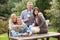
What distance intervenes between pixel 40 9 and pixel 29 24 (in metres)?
6.47

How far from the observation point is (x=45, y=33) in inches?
209

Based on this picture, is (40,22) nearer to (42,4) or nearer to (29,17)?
(29,17)

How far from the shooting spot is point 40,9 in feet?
39.7

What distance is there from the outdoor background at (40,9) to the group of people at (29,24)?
11.7 ft

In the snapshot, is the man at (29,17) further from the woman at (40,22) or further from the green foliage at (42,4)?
the green foliage at (42,4)

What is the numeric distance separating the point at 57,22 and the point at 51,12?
2.08 ft

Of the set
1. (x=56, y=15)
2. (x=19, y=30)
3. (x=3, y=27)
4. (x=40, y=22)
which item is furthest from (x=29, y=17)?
(x=3, y=27)

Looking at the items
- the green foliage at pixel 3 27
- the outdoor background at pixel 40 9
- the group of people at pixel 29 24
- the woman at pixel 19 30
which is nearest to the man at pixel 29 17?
the group of people at pixel 29 24

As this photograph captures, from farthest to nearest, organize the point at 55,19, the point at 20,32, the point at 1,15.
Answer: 1. the point at 1,15
2. the point at 55,19
3. the point at 20,32

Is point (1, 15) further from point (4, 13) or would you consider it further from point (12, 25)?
point (12, 25)

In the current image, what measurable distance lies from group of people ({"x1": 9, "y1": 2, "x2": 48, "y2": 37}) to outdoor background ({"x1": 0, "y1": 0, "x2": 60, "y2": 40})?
3.58m

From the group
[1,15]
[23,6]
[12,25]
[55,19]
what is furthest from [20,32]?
[1,15]

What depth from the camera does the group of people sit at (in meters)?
5.03

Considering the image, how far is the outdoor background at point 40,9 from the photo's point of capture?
9.32 metres
